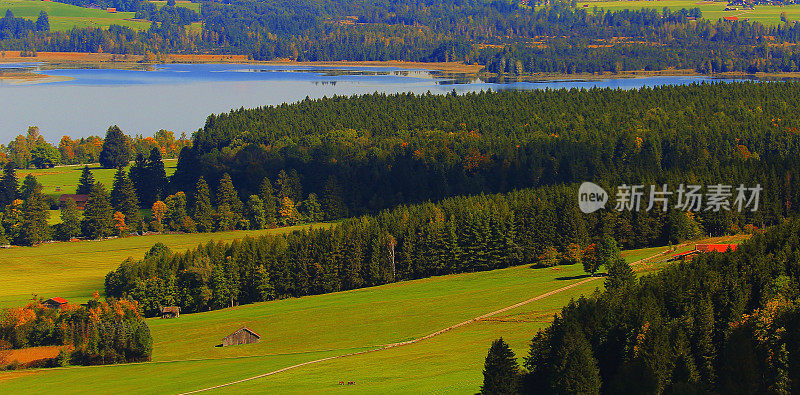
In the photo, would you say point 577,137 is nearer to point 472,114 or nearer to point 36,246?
point 472,114

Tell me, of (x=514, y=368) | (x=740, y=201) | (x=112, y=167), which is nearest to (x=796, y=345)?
(x=514, y=368)

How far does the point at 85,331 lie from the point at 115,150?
10034cm

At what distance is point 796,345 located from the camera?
4609 centimetres

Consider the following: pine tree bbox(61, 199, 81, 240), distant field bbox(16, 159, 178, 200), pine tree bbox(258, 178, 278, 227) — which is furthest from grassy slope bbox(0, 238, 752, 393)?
distant field bbox(16, 159, 178, 200)

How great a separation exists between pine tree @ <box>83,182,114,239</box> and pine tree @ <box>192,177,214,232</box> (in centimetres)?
1005

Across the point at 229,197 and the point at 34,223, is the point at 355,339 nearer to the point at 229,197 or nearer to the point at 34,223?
the point at 34,223

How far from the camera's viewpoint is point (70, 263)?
338ft

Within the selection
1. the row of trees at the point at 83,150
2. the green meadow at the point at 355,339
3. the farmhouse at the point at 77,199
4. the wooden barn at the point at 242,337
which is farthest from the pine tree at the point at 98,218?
the wooden barn at the point at 242,337

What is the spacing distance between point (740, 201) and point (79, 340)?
62.2 m

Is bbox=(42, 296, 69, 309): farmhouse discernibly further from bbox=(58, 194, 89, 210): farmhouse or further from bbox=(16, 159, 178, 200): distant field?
bbox=(16, 159, 178, 200): distant field

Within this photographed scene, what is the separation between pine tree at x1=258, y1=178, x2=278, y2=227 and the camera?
125 metres

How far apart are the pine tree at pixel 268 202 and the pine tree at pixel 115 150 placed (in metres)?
44.4

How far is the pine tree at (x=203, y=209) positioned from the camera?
12144cm

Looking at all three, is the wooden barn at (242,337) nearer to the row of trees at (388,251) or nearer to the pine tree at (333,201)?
the row of trees at (388,251)
